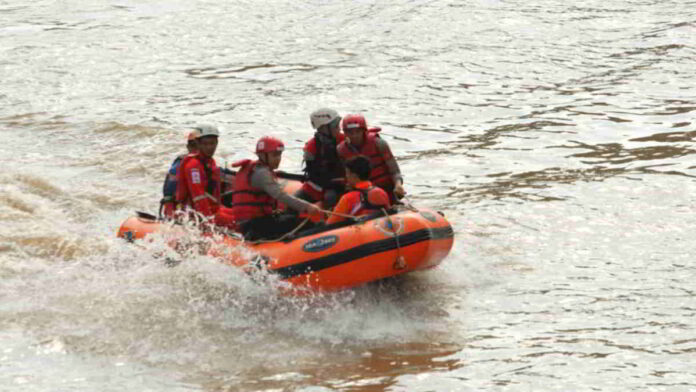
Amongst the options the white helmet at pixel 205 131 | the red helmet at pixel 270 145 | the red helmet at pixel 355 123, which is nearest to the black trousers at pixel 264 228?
the red helmet at pixel 270 145

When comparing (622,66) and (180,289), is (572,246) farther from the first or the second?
(622,66)

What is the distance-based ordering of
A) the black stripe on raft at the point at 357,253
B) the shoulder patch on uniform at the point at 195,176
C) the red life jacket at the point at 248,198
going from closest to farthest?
the black stripe on raft at the point at 357,253 < the red life jacket at the point at 248,198 < the shoulder patch on uniform at the point at 195,176

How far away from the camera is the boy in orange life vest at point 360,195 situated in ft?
26.3

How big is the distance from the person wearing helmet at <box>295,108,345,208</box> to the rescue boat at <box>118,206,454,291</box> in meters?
1.12

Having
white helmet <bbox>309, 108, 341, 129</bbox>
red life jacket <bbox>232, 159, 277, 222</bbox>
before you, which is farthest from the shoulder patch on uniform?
white helmet <bbox>309, 108, 341, 129</bbox>

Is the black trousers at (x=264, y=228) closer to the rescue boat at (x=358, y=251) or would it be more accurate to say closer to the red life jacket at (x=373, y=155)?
the rescue boat at (x=358, y=251)

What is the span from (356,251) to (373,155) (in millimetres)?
1416

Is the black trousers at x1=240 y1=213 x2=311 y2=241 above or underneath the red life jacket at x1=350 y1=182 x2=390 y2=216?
underneath

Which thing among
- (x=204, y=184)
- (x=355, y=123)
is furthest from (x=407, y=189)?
(x=204, y=184)

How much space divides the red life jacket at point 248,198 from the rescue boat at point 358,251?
0.39 m

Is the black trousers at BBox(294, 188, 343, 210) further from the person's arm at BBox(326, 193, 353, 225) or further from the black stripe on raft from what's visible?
the black stripe on raft

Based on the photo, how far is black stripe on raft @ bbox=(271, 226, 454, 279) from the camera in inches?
304

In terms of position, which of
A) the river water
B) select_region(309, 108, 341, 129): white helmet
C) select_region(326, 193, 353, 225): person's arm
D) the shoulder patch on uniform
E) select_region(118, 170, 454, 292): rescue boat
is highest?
select_region(309, 108, 341, 129): white helmet

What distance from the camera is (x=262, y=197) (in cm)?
834
